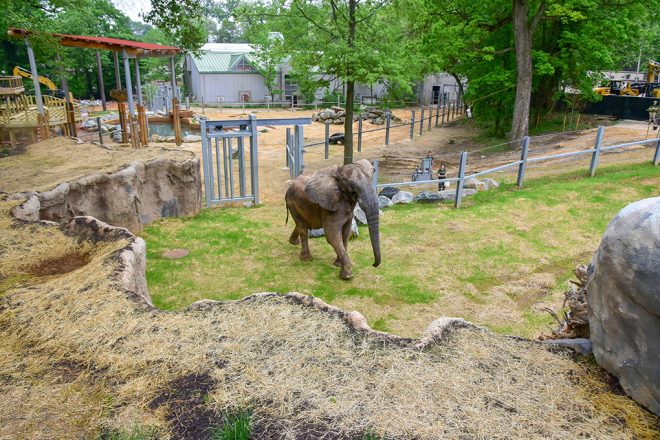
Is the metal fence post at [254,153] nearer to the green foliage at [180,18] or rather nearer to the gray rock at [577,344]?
the green foliage at [180,18]

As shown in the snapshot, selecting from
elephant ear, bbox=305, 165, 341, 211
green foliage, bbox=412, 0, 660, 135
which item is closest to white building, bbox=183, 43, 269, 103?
green foliage, bbox=412, 0, 660, 135

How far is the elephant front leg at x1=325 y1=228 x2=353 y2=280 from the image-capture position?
702 centimetres

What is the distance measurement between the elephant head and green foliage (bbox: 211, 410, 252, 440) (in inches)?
135

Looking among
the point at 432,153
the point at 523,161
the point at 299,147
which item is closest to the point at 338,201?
the point at 299,147

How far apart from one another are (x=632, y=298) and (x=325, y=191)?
4226 mm

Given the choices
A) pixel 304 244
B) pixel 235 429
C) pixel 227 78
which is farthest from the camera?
pixel 227 78

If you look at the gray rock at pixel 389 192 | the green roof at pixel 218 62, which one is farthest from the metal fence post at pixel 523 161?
the green roof at pixel 218 62

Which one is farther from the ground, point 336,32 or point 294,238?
point 336,32

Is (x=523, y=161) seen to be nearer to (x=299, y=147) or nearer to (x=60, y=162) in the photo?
(x=299, y=147)

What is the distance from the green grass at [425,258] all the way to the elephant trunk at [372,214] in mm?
831

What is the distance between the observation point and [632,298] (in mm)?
3057

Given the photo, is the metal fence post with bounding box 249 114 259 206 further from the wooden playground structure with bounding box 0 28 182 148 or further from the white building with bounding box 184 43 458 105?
the white building with bounding box 184 43 458 105

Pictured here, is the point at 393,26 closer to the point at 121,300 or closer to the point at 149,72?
the point at 121,300

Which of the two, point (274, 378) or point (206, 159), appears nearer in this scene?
point (274, 378)
